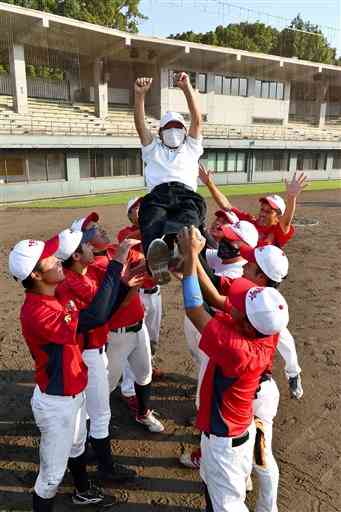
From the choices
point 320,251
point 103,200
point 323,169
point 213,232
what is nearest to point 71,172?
point 103,200

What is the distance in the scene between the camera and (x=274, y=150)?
1336 inches

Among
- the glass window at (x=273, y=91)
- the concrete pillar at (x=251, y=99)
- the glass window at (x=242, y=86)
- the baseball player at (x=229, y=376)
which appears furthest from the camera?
the glass window at (x=273, y=91)

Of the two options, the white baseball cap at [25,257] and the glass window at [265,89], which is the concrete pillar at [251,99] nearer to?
the glass window at [265,89]

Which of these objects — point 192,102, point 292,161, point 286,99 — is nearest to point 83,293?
point 192,102

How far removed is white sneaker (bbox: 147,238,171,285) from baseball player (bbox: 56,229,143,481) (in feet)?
2.07

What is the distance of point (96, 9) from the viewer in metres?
39.5

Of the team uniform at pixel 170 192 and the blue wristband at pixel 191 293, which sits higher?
the team uniform at pixel 170 192

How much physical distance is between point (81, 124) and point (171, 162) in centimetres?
2521

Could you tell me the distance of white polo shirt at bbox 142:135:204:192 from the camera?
3920mm

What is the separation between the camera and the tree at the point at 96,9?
35.7 metres

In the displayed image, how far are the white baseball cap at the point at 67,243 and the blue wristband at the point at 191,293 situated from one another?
1158 millimetres

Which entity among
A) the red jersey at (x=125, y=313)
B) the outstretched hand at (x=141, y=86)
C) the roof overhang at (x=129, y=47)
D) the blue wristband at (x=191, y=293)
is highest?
the roof overhang at (x=129, y=47)

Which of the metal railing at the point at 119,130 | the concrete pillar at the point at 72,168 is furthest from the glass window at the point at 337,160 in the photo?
the concrete pillar at the point at 72,168

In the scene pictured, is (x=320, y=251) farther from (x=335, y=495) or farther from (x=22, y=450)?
(x=22, y=450)
